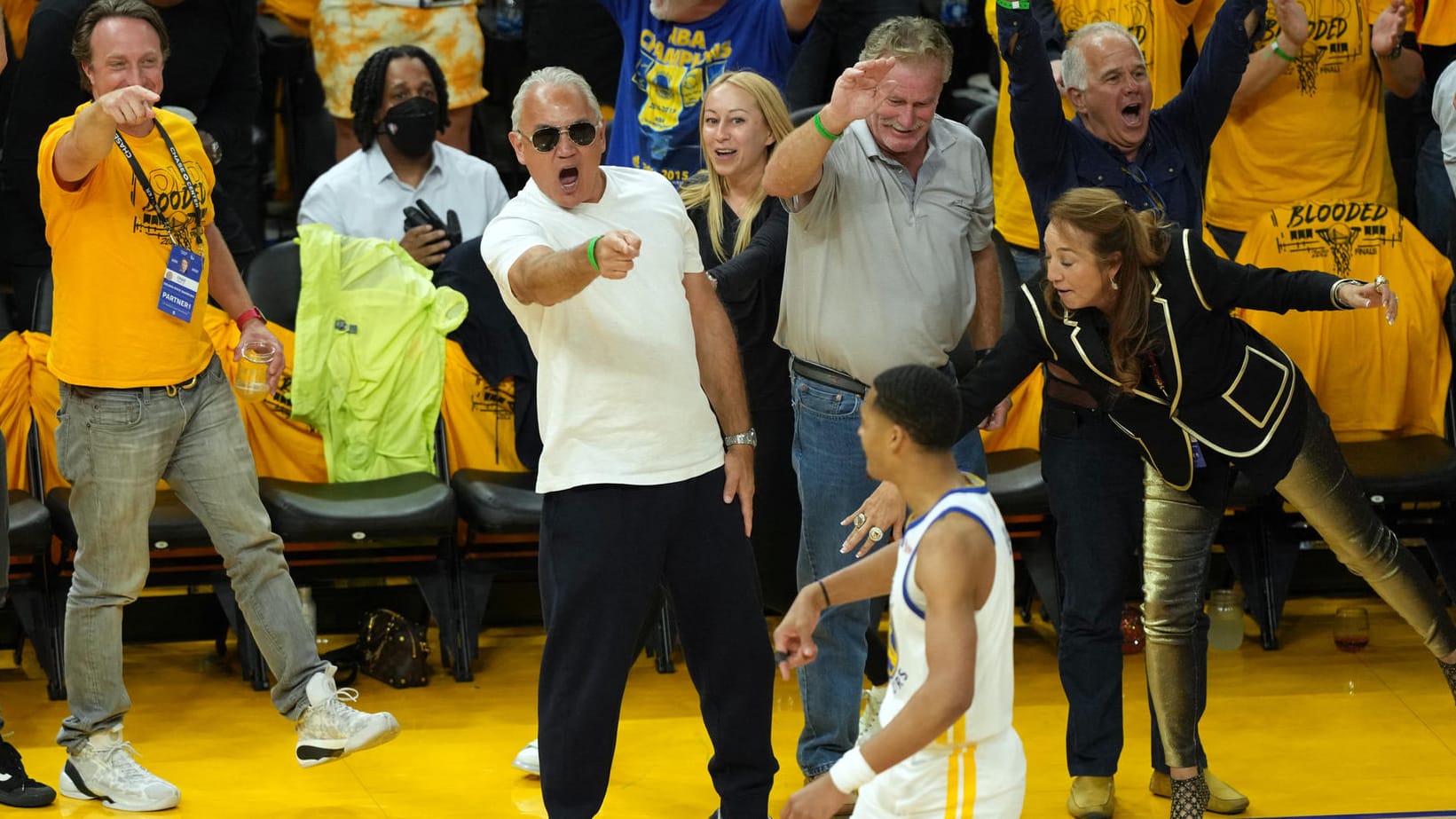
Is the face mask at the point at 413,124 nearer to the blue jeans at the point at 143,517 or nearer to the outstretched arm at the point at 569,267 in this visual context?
the blue jeans at the point at 143,517

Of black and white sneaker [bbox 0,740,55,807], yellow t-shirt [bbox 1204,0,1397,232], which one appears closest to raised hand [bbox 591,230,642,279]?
black and white sneaker [bbox 0,740,55,807]

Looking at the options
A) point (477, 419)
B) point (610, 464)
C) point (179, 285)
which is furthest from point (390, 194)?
point (610, 464)

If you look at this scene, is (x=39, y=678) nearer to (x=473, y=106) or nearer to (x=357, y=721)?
(x=357, y=721)

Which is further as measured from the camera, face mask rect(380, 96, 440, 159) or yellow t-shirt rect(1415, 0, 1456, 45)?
face mask rect(380, 96, 440, 159)

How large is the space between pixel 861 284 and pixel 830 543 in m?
0.67

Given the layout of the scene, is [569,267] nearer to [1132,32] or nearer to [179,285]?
[179,285]

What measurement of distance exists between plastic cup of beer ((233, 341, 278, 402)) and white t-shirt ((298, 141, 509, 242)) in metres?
1.63

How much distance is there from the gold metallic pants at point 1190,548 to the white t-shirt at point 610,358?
1.25 meters

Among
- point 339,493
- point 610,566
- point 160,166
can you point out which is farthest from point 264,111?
point 610,566

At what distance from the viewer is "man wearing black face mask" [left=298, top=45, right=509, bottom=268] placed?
6852 mm

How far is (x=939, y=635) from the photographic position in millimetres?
3129

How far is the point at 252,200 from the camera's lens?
7.19 m

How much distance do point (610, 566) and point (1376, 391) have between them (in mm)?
3545

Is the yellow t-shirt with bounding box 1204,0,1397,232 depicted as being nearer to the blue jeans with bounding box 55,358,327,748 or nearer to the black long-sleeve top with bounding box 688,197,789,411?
the black long-sleeve top with bounding box 688,197,789,411
